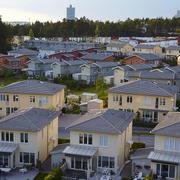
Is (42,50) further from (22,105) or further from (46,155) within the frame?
(46,155)

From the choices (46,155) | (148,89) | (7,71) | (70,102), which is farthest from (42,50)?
(46,155)

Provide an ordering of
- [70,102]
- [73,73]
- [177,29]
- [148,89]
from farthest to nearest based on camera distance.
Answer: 1. [177,29]
2. [73,73]
3. [70,102]
4. [148,89]

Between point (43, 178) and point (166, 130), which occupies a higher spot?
point (166, 130)

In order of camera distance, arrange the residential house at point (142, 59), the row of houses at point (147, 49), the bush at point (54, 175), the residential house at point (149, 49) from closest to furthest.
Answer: the bush at point (54, 175), the residential house at point (142, 59), the row of houses at point (147, 49), the residential house at point (149, 49)

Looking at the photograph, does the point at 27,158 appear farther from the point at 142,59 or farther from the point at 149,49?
the point at 149,49

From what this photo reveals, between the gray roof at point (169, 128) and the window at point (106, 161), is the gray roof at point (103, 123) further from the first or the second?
the gray roof at point (169, 128)

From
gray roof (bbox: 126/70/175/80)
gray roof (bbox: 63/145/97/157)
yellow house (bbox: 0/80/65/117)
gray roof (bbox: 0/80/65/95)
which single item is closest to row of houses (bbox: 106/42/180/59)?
gray roof (bbox: 126/70/175/80)

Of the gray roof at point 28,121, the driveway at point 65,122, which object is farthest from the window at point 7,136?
the driveway at point 65,122
